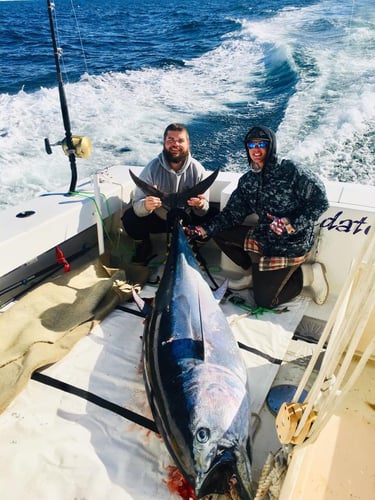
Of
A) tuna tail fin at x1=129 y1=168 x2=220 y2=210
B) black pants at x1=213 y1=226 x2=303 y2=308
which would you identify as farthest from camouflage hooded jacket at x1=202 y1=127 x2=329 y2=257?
tuna tail fin at x1=129 y1=168 x2=220 y2=210

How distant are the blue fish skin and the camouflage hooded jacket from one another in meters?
0.70

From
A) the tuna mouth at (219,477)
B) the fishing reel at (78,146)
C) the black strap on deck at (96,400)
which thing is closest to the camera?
the tuna mouth at (219,477)

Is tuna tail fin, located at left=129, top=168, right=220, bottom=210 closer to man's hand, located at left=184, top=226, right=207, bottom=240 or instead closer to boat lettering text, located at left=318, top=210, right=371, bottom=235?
man's hand, located at left=184, top=226, right=207, bottom=240

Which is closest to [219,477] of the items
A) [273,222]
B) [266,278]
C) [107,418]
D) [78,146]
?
[107,418]

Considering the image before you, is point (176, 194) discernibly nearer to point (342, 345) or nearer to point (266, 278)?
point (266, 278)

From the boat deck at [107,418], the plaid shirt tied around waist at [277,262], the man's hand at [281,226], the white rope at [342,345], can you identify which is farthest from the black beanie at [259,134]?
the white rope at [342,345]

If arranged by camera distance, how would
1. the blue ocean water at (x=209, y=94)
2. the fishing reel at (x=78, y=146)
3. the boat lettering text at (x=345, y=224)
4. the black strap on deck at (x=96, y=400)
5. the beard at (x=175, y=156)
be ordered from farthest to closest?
the blue ocean water at (x=209, y=94) < the beard at (x=175, y=156) < the fishing reel at (x=78, y=146) < the boat lettering text at (x=345, y=224) < the black strap on deck at (x=96, y=400)

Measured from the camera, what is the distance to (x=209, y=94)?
32.4ft

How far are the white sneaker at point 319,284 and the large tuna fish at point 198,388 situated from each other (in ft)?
2.93

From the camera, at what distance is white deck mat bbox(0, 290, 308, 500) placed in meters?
1.72

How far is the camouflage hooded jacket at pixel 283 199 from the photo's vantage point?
8.77 feet

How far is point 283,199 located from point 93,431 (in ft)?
6.09

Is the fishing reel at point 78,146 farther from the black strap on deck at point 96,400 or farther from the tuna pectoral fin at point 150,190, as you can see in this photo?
the black strap on deck at point 96,400

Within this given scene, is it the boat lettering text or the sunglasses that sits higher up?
the sunglasses
